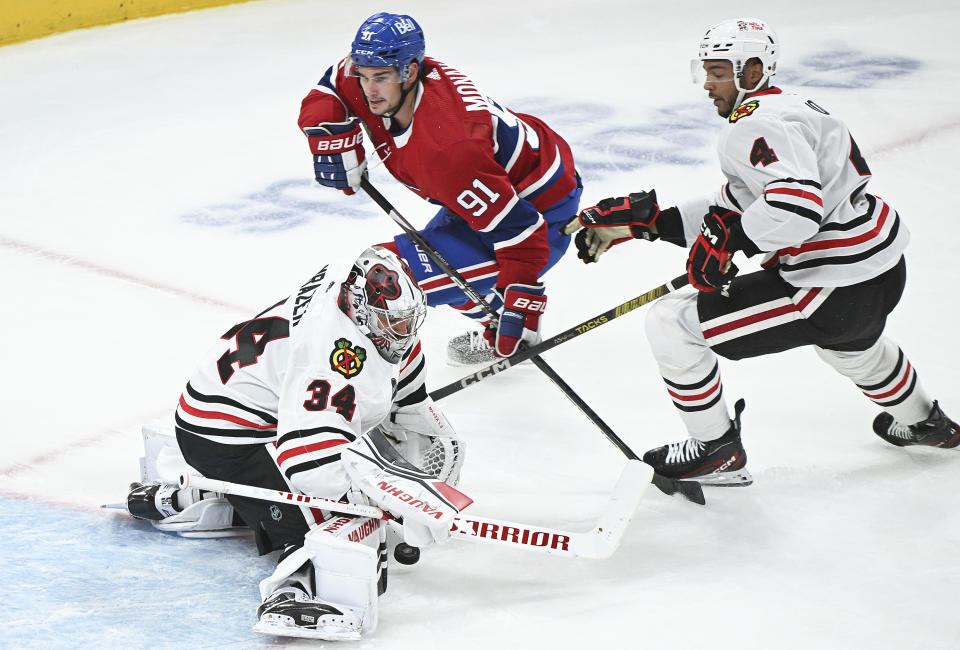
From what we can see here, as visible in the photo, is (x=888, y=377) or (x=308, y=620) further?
(x=888, y=377)

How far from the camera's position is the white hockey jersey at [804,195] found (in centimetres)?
236

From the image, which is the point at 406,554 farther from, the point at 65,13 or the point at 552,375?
the point at 65,13

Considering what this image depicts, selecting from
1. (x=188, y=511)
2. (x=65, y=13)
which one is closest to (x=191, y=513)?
(x=188, y=511)

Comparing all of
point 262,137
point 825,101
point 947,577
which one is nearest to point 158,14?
point 262,137

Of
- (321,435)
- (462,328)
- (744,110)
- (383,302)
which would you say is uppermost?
(744,110)

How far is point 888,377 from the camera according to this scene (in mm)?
2801

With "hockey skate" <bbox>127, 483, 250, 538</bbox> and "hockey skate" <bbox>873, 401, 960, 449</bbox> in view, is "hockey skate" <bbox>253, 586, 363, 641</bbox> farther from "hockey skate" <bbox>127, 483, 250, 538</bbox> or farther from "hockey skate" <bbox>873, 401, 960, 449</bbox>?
"hockey skate" <bbox>873, 401, 960, 449</bbox>

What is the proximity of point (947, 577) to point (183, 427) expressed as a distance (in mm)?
1725

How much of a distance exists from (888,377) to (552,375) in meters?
0.87

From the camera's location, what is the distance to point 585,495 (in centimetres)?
284

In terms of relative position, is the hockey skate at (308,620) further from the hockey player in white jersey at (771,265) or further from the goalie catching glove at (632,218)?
the goalie catching glove at (632,218)

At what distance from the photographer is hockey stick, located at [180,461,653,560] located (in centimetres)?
228

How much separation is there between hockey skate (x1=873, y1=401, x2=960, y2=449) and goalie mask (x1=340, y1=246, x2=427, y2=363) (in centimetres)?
140

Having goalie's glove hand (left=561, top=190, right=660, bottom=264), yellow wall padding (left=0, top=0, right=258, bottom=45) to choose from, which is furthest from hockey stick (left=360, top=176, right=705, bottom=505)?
yellow wall padding (left=0, top=0, right=258, bottom=45)
